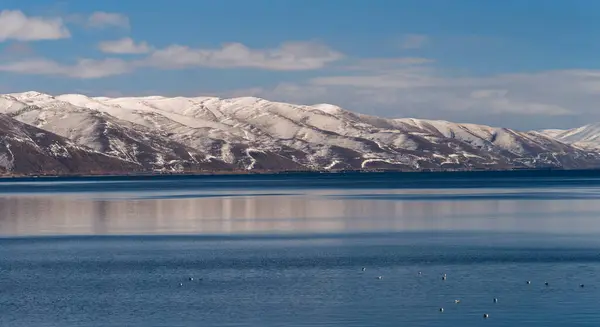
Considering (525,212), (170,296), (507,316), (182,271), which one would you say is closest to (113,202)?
Answer: (525,212)

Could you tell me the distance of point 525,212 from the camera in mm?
110812

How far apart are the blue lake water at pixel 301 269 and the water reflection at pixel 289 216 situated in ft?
0.95

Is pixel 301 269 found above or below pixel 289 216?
above

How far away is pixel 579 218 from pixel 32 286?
62444 millimetres

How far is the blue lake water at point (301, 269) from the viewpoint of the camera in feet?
135

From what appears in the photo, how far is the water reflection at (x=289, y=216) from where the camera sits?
294 ft

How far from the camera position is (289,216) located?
106812 mm

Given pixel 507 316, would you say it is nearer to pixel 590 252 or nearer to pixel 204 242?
pixel 590 252

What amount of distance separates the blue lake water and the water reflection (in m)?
0.29

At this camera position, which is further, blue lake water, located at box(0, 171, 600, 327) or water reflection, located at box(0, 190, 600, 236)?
water reflection, located at box(0, 190, 600, 236)

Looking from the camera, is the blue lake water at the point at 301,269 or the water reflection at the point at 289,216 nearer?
the blue lake water at the point at 301,269

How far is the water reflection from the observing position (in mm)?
89500

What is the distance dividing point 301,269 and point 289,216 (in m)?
50.3

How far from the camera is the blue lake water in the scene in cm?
4128
